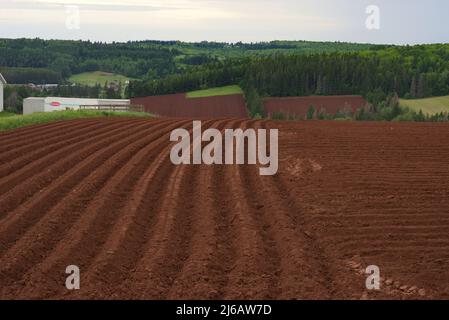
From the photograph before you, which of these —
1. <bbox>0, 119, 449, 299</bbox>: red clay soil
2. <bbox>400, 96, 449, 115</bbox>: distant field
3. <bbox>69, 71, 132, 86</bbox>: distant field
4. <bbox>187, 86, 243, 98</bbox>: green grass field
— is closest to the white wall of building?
<bbox>187, 86, 243, 98</bbox>: green grass field

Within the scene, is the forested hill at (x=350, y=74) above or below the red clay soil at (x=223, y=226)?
above

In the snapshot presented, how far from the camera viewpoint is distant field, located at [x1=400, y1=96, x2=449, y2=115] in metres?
52.6

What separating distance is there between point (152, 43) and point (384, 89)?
99449 mm

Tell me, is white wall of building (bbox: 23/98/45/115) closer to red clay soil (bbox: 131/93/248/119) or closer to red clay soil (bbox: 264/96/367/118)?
red clay soil (bbox: 131/93/248/119)

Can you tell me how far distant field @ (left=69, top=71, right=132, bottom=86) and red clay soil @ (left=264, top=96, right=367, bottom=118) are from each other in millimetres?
58521

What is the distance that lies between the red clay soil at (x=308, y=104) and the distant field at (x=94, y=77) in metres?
58.5

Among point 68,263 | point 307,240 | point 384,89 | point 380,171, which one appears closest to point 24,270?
point 68,263

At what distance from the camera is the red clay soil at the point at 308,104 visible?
184 ft

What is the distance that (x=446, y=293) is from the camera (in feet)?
24.6

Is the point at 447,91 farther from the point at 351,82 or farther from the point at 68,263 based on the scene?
the point at 68,263

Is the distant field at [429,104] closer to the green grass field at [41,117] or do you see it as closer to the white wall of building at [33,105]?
the green grass field at [41,117]

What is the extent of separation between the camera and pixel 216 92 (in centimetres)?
7094

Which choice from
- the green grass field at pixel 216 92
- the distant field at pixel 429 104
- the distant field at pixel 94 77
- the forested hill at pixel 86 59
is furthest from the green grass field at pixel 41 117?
the distant field at pixel 94 77

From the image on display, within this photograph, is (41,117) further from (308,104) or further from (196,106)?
(196,106)
